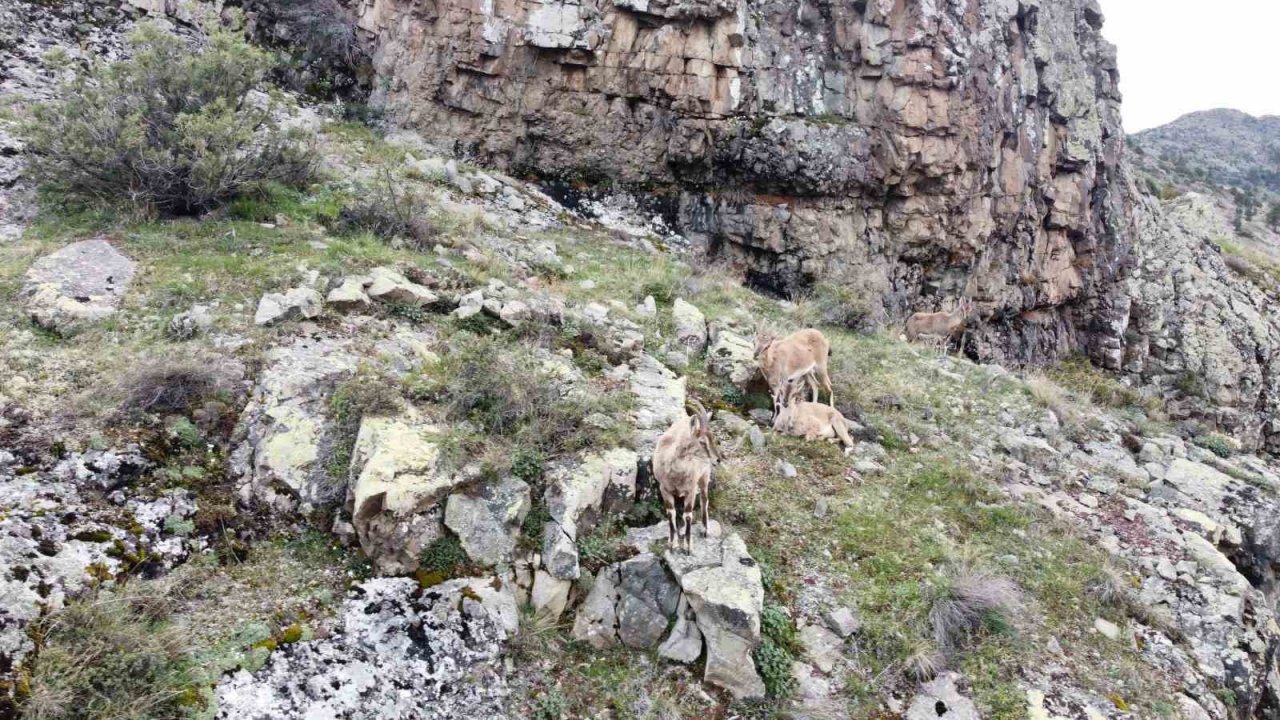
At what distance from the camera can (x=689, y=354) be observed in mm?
9211

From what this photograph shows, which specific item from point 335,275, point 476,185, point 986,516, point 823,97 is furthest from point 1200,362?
point 335,275

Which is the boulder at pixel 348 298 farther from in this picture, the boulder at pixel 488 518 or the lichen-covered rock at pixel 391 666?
the lichen-covered rock at pixel 391 666

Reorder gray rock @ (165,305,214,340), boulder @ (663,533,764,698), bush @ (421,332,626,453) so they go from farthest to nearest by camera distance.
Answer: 1. gray rock @ (165,305,214,340)
2. bush @ (421,332,626,453)
3. boulder @ (663,533,764,698)

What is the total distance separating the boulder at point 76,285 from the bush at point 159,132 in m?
1.29

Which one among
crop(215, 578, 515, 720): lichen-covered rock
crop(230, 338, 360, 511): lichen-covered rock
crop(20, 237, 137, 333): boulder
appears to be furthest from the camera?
crop(20, 237, 137, 333): boulder

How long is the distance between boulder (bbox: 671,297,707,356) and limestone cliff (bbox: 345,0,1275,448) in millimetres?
5570

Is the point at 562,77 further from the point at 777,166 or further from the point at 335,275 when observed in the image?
the point at 335,275

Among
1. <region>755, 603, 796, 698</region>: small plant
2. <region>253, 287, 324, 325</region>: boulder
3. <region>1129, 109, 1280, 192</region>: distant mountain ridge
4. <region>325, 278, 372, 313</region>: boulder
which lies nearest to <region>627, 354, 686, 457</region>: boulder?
<region>755, 603, 796, 698</region>: small plant

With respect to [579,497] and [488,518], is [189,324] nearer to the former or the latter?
[488,518]

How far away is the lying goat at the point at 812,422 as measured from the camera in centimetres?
769

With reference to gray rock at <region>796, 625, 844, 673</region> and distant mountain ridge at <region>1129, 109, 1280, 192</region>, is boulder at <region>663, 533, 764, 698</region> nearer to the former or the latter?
gray rock at <region>796, 625, 844, 673</region>

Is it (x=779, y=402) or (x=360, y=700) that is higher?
(x=779, y=402)

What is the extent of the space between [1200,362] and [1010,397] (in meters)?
14.8

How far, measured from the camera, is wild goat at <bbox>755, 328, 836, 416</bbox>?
8.19m
